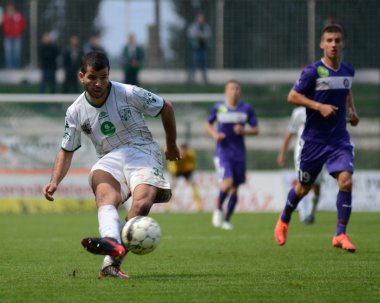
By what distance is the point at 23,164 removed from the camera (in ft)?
74.2

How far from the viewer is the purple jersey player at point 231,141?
54.4 ft

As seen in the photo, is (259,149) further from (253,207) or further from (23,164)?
(23,164)

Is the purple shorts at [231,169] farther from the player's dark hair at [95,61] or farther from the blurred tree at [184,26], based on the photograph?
the blurred tree at [184,26]

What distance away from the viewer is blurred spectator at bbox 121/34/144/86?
2752 centimetres

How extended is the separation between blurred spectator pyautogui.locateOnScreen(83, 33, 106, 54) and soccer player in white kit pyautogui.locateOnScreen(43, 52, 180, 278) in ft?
62.2

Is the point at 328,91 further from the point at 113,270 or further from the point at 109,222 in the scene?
the point at 109,222

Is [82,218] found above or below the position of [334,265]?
below

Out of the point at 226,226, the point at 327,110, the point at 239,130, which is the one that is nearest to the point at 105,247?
the point at 327,110

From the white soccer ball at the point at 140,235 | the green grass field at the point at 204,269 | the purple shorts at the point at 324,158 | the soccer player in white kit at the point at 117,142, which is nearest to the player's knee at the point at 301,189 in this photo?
the purple shorts at the point at 324,158

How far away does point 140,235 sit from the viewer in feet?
25.1

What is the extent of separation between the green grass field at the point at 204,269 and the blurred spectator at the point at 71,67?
11.7 metres

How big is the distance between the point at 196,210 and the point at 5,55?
9202 millimetres

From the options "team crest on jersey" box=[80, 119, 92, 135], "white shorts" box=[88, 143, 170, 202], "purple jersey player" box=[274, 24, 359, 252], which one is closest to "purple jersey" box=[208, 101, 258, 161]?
"purple jersey player" box=[274, 24, 359, 252]

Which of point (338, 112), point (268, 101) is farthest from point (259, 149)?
point (338, 112)
